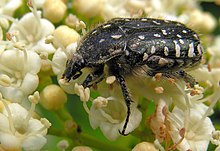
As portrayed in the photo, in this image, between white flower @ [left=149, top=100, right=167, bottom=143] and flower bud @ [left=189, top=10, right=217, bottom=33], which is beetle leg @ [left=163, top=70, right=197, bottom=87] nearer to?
white flower @ [left=149, top=100, right=167, bottom=143]

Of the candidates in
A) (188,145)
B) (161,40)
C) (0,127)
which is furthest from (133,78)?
(0,127)

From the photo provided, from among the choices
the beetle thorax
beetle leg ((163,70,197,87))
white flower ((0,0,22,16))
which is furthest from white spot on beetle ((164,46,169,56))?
white flower ((0,0,22,16))

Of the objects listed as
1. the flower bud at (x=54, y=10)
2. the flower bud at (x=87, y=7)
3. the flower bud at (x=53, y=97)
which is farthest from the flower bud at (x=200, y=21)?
the flower bud at (x=53, y=97)

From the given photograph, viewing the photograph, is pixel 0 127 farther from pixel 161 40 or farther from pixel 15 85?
pixel 161 40

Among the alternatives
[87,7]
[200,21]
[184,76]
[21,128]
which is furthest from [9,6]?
[200,21]

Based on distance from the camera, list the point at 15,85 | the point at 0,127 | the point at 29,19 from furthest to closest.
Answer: the point at 29,19 < the point at 15,85 < the point at 0,127

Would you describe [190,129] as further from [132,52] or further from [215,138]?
[132,52]

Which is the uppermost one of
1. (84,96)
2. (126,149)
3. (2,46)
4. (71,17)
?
(71,17)

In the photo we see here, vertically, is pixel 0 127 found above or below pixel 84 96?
below

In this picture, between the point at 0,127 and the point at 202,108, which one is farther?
the point at 202,108
